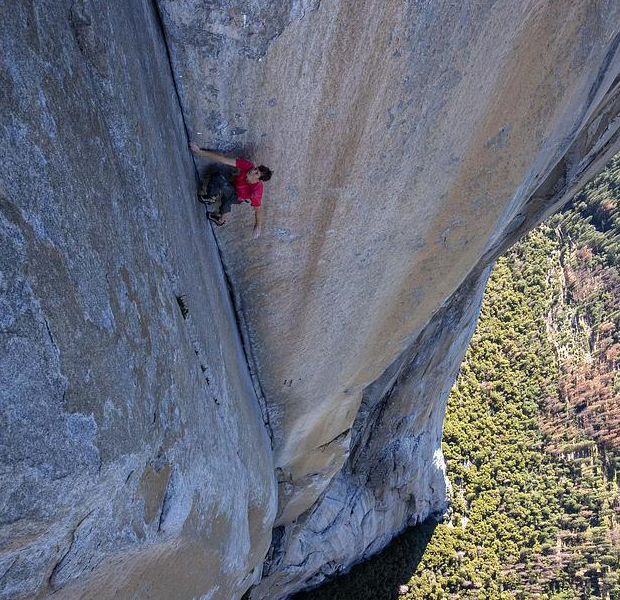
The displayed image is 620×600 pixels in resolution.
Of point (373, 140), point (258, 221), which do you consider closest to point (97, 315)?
point (258, 221)

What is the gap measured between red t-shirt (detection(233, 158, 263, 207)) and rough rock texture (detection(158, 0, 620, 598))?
0.19 meters

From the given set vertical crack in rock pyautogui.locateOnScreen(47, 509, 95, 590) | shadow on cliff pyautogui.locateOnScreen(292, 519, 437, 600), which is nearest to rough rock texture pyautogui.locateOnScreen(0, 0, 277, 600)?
vertical crack in rock pyautogui.locateOnScreen(47, 509, 95, 590)

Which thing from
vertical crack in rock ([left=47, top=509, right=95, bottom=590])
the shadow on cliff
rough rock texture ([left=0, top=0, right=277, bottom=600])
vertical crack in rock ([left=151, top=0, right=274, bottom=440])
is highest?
vertical crack in rock ([left=151, top=0, right=274, bottom=440])

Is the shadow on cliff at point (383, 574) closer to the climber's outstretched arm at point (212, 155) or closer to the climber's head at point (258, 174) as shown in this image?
the climber's head at point (258, 174)

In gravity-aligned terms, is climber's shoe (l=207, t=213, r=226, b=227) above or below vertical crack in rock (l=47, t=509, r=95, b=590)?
above

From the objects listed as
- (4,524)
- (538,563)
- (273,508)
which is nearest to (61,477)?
(4,524)

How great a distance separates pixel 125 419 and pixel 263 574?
10659 mm

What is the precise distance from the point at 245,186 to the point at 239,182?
0.07 meters

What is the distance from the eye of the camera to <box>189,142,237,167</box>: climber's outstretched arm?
4500 mm

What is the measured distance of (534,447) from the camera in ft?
59.2

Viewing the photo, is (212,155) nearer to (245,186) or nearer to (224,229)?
(245,186)

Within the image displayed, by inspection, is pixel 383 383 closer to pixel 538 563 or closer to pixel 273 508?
pixel 273 508

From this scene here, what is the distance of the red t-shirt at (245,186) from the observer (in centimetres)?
455

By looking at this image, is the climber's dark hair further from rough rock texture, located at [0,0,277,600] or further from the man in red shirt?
rough rock texture, located at [0,0,277,600]
